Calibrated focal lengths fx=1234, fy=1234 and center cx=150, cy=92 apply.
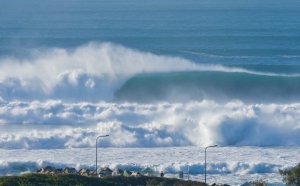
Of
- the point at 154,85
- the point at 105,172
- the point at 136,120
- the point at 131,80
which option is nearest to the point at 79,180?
the point at 105,172

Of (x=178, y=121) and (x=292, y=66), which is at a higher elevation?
(x=292, y=66)

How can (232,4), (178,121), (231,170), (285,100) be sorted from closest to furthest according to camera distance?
(231,170)
(178,121)
(285,100)
(232,4)

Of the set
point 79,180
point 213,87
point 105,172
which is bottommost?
point 79,180

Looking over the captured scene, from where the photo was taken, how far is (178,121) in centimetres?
4641

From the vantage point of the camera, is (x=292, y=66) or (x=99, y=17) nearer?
(x=292, y=66)

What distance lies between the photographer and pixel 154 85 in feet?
185

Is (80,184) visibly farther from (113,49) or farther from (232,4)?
(232,4)

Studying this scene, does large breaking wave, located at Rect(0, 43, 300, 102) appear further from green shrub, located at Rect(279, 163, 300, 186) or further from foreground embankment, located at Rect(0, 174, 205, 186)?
green shrub, located at Rect(279, 163, 300, 186)

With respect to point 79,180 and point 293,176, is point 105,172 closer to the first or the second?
point 79,180

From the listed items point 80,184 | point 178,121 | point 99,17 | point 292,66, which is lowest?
point 80,184

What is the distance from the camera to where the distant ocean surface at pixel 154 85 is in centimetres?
4366

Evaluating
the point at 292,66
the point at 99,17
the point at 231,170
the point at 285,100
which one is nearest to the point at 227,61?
the point at 292,66

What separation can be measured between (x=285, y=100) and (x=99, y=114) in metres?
8.64

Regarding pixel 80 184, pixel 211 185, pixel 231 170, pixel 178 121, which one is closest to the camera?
pixel 80 184
